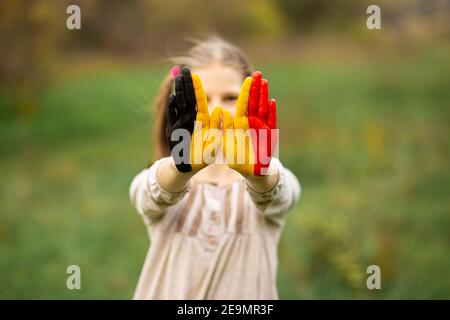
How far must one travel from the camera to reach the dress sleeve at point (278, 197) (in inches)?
71.4

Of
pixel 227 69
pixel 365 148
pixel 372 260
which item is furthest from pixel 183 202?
pixel 365 148

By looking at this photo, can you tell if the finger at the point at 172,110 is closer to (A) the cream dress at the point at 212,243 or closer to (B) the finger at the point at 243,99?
(B) the finger at the point at 243,99

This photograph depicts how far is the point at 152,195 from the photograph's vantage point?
184 centimetres

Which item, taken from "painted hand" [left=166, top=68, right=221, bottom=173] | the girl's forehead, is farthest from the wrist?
the girl's forehead

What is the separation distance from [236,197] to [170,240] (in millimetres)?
261

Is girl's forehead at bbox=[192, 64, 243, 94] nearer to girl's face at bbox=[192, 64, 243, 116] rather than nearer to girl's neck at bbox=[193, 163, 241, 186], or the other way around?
girl's face at bbox=[192, 64, 243, 116]

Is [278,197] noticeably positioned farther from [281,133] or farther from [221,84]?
[281,133]

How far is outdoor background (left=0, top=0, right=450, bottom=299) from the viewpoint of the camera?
3.51 meters

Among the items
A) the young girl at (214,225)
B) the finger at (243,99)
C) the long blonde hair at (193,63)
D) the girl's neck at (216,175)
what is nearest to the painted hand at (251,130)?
the finger at (243,99)

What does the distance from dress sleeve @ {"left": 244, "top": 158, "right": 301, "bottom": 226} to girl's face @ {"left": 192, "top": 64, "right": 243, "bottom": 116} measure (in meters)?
0.28

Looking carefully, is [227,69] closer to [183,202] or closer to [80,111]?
[183,202]

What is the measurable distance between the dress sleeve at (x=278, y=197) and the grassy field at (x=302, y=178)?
78 centimetres

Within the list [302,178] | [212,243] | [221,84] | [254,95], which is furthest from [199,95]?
[302,178]

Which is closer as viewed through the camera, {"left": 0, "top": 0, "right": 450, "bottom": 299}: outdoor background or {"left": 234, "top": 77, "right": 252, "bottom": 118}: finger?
{"left": 234, "top": 77, "right": 252, "bottom": 118}: finger
